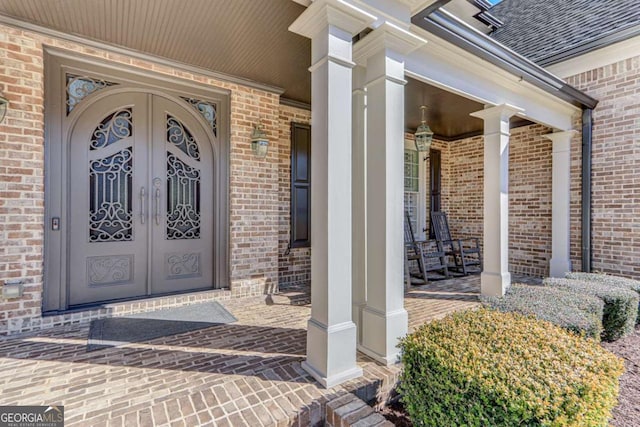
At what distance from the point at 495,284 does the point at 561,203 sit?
224cm

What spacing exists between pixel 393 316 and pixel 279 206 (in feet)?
8.66

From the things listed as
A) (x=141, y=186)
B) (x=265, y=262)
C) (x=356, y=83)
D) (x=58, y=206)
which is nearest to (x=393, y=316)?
(x=356, y=83)

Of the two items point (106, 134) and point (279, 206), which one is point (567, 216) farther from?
point (106, 134)

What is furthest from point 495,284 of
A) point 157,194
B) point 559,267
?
point 157,194

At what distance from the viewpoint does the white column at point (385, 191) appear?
7.65ft

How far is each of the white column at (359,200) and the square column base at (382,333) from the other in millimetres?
101

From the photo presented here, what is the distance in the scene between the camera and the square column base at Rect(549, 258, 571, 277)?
494 centimetres

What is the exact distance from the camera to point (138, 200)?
11.2ft

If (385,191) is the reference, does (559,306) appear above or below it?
below

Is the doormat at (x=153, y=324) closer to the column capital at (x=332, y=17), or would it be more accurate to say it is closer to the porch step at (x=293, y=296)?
the porch step at (x=293, y=296)

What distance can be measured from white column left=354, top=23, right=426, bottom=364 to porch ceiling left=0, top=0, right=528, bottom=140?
2.66 ft

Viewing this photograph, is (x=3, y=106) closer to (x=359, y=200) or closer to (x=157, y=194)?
(x=157, y=194)

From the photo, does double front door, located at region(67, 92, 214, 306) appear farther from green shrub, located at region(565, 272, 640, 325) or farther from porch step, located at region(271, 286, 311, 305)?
green shrub, located at region(565, 272, 640, 325)

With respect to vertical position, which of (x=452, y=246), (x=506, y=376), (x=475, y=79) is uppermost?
(x=475, y=79)
